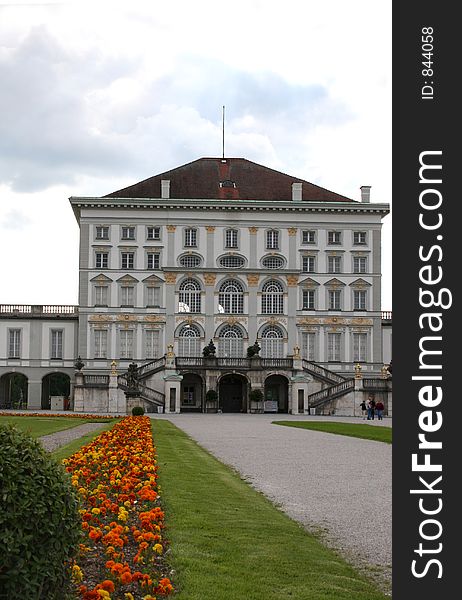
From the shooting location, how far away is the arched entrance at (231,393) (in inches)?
2083

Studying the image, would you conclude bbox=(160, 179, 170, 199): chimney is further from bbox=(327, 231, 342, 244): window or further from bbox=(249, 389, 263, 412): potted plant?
bbox=(249, 389, 263, 412): potted plant

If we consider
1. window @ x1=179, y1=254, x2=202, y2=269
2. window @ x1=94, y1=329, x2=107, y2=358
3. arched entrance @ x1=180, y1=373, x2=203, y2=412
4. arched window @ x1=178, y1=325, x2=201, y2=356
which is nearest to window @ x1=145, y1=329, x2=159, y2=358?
arched window @ x1=178, y1=325, x2=201, y2=356

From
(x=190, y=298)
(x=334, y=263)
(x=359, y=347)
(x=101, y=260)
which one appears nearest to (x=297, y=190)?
(x=334, y=263)

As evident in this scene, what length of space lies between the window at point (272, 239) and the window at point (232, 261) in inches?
74.0

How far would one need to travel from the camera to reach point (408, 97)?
3811 mm

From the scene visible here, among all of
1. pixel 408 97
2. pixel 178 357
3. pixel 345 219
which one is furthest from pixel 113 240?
pixel 408 97

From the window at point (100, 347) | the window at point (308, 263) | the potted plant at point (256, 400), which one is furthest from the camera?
the window at point (308, 263)

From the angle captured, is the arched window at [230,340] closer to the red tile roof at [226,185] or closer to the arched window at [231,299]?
the arched window at [231,299]

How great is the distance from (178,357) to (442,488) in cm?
4717

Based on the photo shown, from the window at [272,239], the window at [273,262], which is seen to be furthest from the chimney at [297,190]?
the window at [273,262]

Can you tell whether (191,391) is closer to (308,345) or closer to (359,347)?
(308,345)

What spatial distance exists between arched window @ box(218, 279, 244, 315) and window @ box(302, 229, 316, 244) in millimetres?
5079

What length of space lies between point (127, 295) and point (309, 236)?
38.8 feet

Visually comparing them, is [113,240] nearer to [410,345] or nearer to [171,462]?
[171,462]
